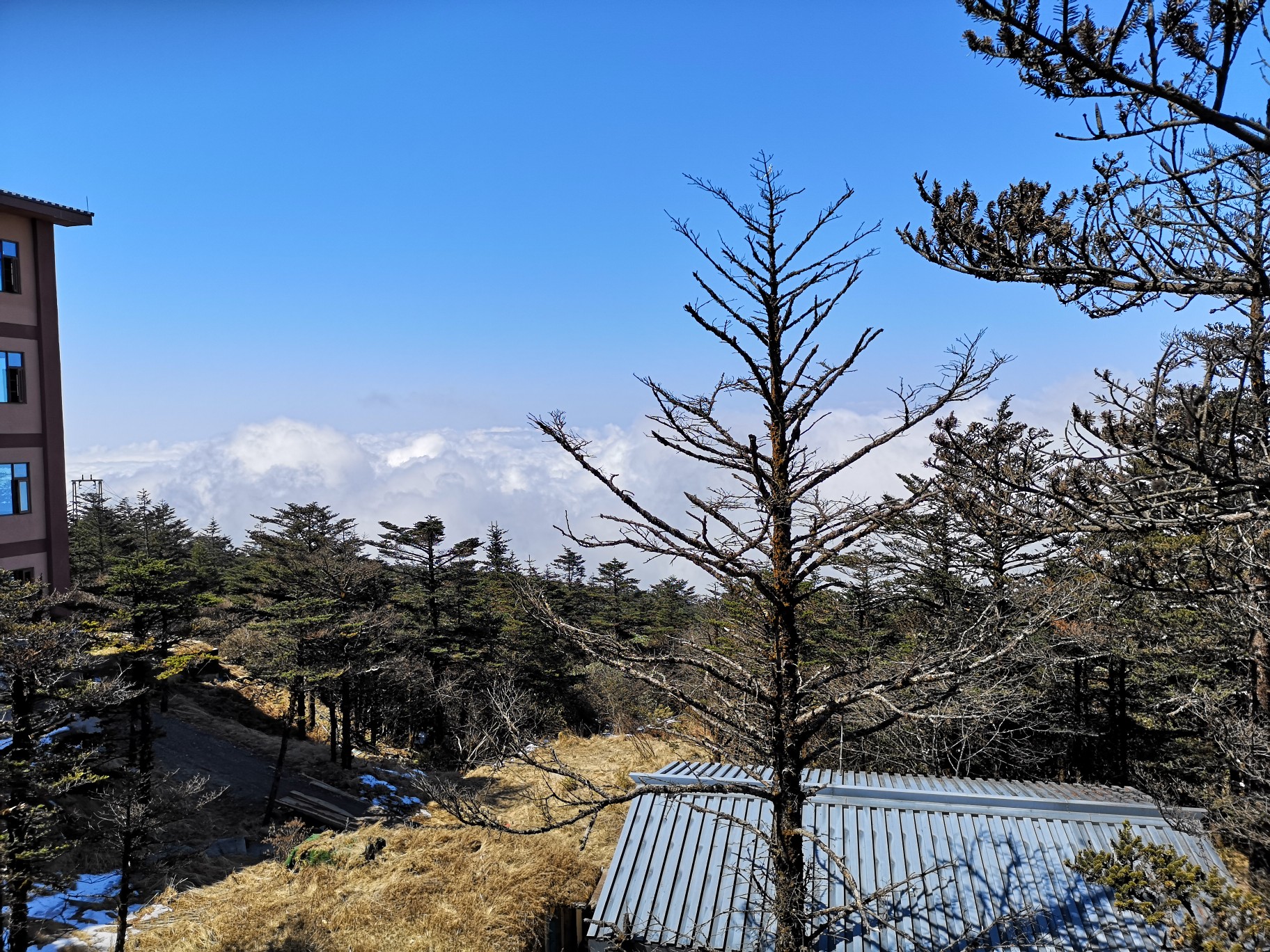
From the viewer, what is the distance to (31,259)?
2112cm

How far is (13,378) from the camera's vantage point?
20453 millimetres

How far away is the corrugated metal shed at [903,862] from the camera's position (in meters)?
7.68

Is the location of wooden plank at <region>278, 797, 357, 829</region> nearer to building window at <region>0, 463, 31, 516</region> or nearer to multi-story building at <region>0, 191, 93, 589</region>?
multi-story building at <region>0, 191, 93, 589</region>

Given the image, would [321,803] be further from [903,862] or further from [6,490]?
[903,862]

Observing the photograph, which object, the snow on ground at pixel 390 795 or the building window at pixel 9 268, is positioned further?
the snow on ground at pixel 390 795

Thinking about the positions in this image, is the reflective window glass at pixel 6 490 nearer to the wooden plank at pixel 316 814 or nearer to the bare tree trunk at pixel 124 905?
the wooden plank at pixel 316 814

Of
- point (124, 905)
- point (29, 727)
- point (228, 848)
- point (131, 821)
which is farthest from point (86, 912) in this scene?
point (29, 727)

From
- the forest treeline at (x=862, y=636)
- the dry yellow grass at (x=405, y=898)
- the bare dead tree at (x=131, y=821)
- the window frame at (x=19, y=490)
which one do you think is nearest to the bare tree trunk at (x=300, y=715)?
the forest treeline at (x=862, y=636)

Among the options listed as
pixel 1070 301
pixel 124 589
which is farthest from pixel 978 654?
pixel 124 589

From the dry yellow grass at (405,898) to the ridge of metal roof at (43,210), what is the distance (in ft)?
61.8

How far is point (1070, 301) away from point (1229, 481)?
6.13 ft

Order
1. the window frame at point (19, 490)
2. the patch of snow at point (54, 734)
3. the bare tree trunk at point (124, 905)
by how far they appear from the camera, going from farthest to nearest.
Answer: the window frame at point (19, 490), the patch of snow at point (54, 734), the bare tree trunk at point (124, 905)

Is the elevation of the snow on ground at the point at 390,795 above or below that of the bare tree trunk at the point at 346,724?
below

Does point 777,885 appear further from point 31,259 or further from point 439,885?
point 31,259
